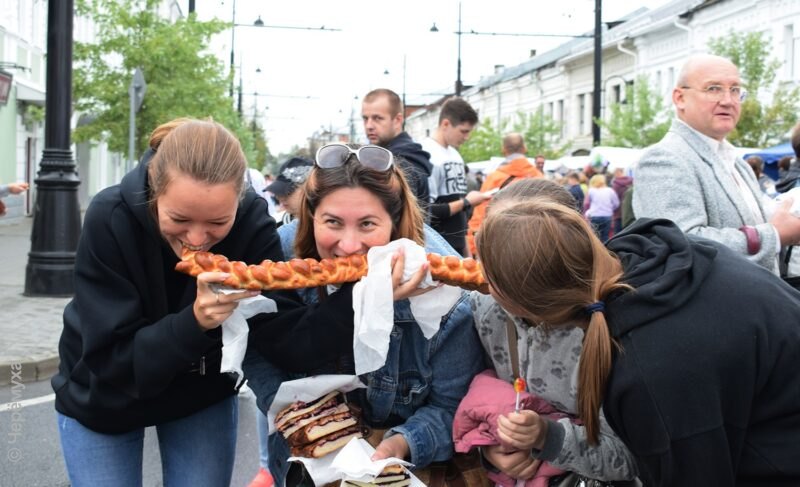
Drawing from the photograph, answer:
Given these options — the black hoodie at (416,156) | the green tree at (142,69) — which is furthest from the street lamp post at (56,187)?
the green tree at (142,69)

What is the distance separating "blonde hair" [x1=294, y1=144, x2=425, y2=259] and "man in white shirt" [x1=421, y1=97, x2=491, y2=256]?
13.4ft

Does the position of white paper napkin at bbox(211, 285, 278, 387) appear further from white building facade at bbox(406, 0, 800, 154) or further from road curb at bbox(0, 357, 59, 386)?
white building facade at bbox(406, 0, 800, 154)

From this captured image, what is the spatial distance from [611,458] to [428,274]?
0.77 m

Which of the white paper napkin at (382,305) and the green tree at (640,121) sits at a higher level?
the green tree at (640,121)

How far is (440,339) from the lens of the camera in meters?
2.96

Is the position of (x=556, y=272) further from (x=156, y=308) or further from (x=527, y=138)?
(x=527, y=138)

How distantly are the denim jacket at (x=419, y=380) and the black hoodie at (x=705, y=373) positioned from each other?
0.67m

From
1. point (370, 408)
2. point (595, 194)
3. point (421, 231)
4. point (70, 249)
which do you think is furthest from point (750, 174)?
point (595, 194)

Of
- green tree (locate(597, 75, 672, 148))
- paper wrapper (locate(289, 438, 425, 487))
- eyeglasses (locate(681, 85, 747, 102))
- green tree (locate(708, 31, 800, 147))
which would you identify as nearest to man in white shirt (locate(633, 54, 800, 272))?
eyeglasses (locate(681, 85, 747, 102))

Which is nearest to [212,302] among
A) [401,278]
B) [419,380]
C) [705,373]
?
[401,278]

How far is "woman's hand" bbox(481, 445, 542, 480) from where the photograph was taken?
9.16ft

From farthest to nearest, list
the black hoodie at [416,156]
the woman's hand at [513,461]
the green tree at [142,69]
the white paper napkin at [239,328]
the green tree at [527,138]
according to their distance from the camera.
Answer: the green tree at [527,138] < the green tree at [142,69] < the black hoodie at [416,156] < the woman's hand at [513,461] < the white paper napkin at [239,328]

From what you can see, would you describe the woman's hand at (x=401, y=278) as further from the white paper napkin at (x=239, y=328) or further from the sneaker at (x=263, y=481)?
the sneaker at (x=263, y=481)

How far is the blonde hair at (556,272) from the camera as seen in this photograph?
2.41 meters
